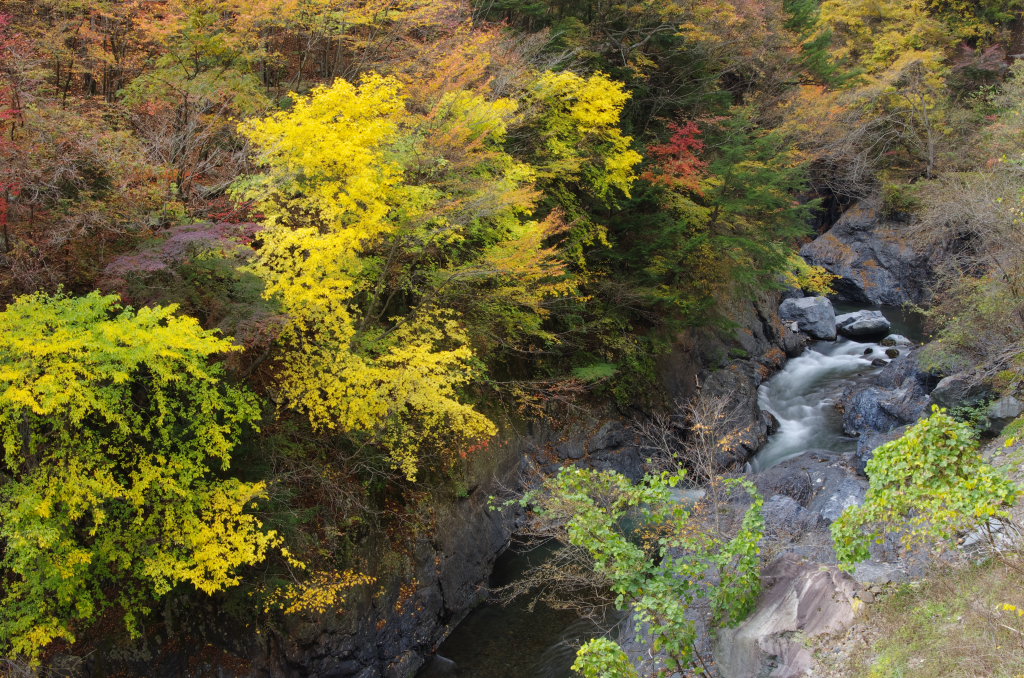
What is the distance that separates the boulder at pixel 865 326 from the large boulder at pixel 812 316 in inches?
18.7

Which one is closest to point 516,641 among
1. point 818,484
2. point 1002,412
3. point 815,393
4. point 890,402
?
point 818,484

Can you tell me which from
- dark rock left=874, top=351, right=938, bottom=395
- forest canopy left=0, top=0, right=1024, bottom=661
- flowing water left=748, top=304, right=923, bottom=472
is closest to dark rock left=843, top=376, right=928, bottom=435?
dark rock left=874, top=351, right=938, bottom=395

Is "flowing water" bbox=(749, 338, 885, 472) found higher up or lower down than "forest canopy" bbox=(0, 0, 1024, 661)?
lower down

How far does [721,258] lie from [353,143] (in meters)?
11.2

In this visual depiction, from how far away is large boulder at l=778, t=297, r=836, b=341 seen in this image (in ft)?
81.1

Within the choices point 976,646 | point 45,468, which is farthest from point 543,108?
point 976,646

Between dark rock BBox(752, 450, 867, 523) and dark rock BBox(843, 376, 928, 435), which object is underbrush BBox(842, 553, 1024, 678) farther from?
dark rock BBox(843, 376, 928, 435)

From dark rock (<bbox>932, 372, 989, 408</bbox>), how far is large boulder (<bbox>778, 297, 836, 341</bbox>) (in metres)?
9.37

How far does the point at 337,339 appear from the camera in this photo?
10.1 m

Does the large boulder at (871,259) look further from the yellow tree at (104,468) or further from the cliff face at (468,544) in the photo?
the yellow tree at (104,468)

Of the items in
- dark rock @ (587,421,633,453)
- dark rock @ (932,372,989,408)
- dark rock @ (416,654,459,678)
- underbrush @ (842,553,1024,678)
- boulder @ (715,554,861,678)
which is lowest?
dark rock @ (416,654,459,678)

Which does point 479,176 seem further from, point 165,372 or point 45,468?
point 45,468

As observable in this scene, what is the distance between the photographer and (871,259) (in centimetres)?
2877

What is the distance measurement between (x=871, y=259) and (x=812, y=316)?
631 cm
